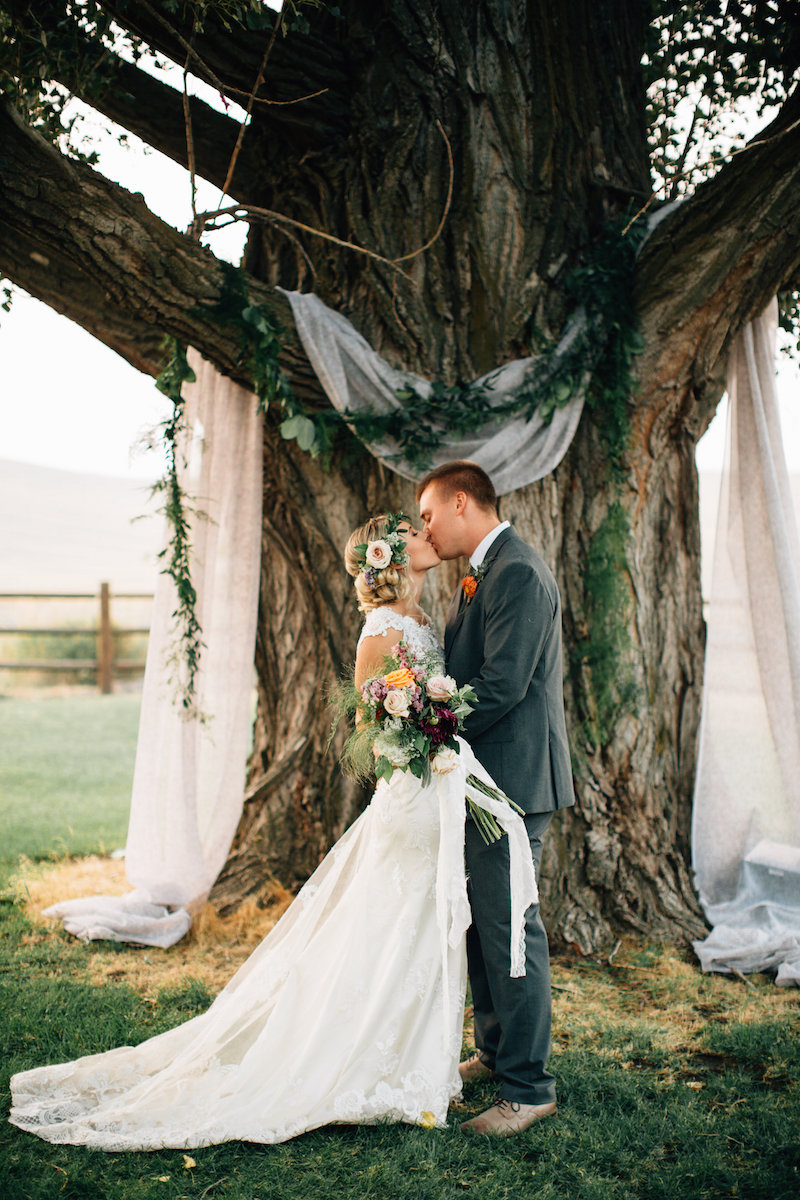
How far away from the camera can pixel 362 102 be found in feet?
14.7

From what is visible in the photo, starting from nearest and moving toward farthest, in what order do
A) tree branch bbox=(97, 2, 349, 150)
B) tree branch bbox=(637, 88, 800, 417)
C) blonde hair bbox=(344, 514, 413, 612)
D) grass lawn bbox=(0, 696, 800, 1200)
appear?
1. grass lawn bbox=(0, 696, 800, 1200)
2. blonde hair bbox=(344, 514, 413, 612)
3. tree branch bbox=(637, 88, 800, 417)
4. tree branch bbox=(97, 2, 349, 150)

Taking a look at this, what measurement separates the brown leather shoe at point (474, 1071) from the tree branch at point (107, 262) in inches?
115

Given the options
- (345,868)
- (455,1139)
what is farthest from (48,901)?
(455,1139)

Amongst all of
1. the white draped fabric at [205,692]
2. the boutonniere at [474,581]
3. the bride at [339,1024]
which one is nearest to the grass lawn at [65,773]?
the white draped fabric at [205,692]

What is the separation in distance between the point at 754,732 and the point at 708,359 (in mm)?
1856

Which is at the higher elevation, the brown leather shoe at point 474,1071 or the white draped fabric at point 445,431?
the white draped fabric at point 445,431

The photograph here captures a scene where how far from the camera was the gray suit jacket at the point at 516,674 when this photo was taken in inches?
111

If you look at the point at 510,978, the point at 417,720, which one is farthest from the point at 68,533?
the point at 510,978

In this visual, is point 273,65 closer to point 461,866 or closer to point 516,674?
point 516,674

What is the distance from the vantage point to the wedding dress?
8.74 feet

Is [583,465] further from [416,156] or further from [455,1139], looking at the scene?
[455,1139]

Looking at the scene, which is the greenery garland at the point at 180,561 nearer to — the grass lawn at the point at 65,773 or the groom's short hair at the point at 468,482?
the groom's short hair at the point at 468,482

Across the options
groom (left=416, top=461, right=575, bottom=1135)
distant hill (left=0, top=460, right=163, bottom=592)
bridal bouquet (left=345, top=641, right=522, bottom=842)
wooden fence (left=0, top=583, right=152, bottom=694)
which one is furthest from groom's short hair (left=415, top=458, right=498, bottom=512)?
distant hill (left=0, top=460, right=163, bottom=592)

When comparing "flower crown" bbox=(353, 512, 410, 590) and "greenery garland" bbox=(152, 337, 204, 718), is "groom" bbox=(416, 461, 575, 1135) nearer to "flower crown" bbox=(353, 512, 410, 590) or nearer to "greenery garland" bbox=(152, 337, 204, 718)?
"flower crown" bbox=(353, 512, 410, 590)
